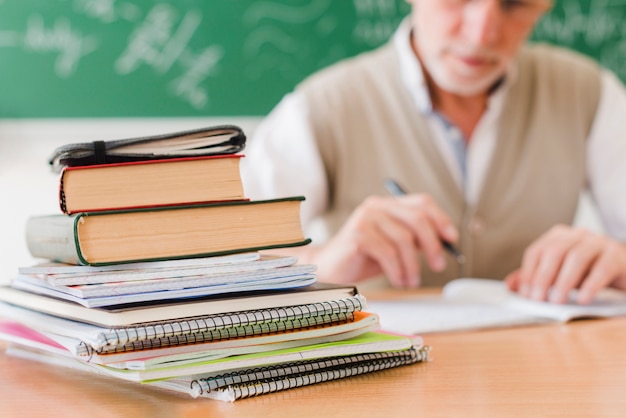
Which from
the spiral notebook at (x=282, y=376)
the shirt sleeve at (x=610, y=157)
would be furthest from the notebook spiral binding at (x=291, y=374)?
the shirt sleeve at (x=610, y=157)

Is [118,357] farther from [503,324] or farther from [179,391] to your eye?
[503,324]

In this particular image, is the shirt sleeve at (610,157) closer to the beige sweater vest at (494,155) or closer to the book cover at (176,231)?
the beige sweater vest at (494,155)

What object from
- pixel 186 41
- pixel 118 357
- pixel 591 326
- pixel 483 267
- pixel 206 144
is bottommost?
pixel 483 267

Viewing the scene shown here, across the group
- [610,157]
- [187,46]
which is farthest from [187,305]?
[187,46]

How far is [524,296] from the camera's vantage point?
1.12 metres

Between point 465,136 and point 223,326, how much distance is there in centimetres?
121

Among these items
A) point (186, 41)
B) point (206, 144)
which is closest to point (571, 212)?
point (186, 41)

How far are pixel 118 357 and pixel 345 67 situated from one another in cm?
131

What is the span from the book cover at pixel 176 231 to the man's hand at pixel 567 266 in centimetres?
56

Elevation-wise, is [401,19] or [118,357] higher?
[401,19]

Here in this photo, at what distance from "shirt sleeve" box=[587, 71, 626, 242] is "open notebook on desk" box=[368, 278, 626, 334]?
0.61 meters

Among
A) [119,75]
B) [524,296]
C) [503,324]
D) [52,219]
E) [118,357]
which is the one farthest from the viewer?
[119,75]

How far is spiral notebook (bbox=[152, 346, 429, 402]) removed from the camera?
566 mm

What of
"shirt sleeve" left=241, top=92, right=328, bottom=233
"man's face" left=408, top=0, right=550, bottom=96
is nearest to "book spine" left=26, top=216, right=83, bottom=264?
"shirt sleeve" left=241, top=92, right=328, bottom=233
